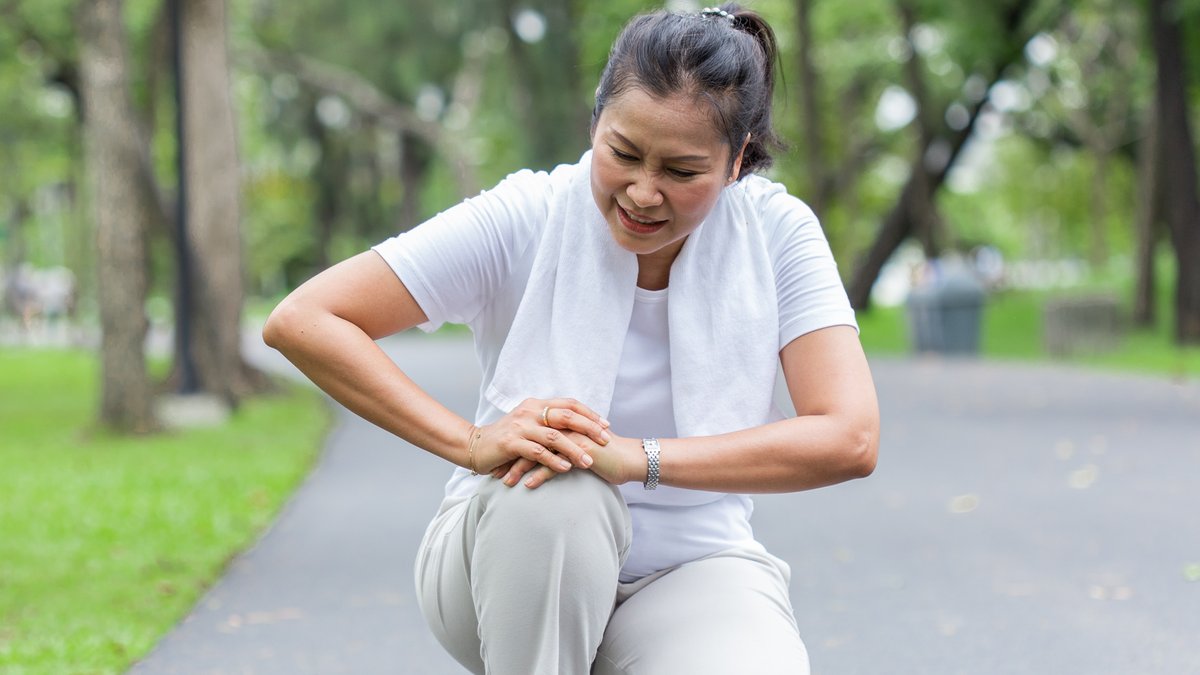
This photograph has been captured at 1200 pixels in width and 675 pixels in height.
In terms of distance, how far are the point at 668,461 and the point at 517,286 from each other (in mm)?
459

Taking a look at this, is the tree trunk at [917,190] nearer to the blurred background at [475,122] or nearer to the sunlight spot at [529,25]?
the blurred background at [475,122]

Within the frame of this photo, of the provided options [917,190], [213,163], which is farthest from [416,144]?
[213,163]

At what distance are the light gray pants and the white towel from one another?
230 mm

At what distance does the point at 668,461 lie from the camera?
266cm

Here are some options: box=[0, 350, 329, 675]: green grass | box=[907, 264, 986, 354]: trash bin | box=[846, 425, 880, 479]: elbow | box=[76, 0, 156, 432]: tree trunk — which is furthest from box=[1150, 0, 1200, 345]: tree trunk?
box=[846, 425, 880, 479]: elbow

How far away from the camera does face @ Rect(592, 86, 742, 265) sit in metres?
2.58

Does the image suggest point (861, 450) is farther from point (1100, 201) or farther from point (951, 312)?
point (1100, 201)

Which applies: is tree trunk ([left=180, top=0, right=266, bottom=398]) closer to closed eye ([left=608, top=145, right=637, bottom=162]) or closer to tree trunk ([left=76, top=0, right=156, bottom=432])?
tree trunk ([left=76, top=0, right=156, bottom=432])

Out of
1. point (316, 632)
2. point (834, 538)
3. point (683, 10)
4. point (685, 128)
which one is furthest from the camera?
point (834, 538)

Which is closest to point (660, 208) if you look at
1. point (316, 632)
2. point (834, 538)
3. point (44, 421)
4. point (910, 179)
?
point (316, 632)

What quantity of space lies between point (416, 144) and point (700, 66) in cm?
3411

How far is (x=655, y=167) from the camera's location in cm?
262

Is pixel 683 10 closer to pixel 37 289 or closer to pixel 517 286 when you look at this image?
pixel 517 286

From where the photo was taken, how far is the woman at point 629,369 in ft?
8.46
